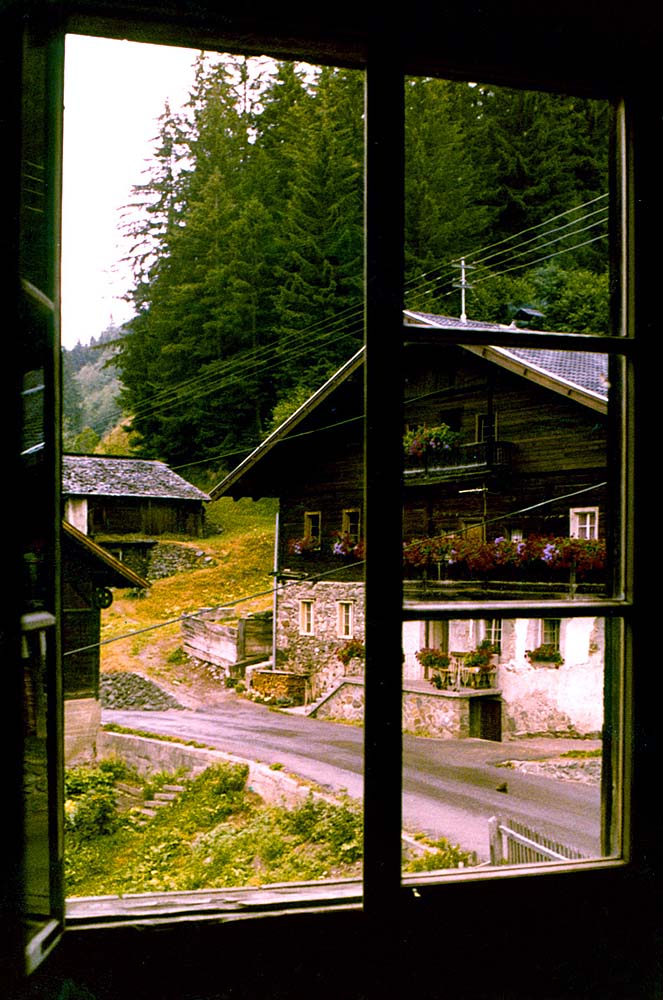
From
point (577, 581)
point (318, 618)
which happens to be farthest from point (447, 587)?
point (318, 618)

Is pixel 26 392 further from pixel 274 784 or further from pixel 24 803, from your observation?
pixel 274 784

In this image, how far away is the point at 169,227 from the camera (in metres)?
2.39

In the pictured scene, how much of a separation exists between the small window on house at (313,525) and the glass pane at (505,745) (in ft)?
4.46

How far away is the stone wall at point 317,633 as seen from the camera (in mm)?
3797

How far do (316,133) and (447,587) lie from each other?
5.20 feet

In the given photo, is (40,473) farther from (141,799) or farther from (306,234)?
(141,799)

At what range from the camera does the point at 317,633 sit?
3867 mm

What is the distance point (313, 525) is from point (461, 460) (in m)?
1.70

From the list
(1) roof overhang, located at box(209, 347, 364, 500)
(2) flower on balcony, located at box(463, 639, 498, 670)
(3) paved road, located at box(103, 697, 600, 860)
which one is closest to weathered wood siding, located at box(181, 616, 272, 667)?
(1) roof overhang, located at box(209, 347, 364, 500)

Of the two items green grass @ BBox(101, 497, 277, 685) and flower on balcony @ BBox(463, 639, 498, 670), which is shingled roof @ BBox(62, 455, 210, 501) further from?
flower on balcony @ BBox(463, 639, 498, 670)

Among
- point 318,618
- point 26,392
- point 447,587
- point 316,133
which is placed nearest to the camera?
point 26,392

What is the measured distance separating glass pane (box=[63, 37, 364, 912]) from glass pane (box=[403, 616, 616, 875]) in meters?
0.23

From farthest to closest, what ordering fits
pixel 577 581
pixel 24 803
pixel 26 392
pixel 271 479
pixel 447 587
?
pixel 271 479 < pixel 577 581 < pixel 447 587 < pixel 26 392 < pixel 24 803

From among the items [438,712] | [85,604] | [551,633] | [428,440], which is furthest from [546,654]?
[85,604]
